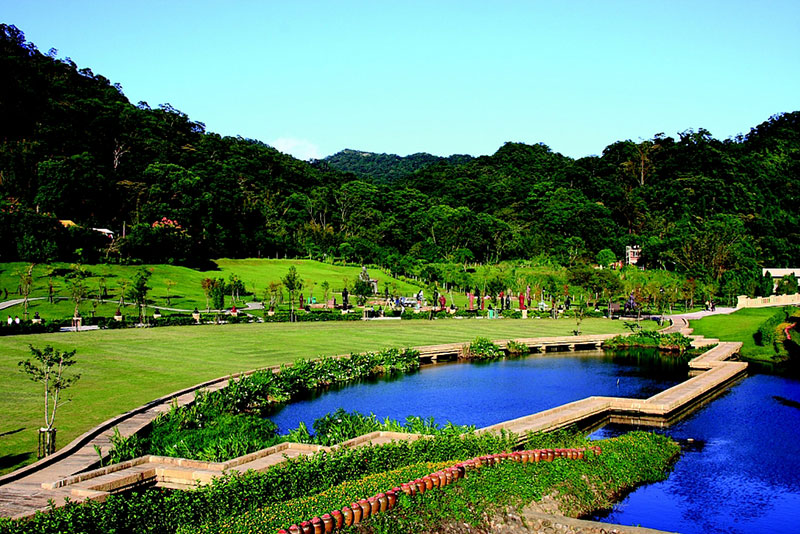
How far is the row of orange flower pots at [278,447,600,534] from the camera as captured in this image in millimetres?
10414

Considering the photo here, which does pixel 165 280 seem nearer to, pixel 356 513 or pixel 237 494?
pixel 237 494

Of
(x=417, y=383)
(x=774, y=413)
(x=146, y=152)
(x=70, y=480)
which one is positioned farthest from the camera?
(x=146, y=152)

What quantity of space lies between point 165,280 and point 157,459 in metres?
43.9

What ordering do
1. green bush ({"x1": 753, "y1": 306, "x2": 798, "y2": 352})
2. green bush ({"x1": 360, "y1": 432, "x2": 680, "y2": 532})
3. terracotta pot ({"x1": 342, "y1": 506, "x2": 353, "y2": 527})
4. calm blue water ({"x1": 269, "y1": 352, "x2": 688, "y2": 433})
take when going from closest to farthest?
terracotta pot ({"x1": 342, "y1": 506, "x2": 353, "y2": 527}) → green bush ({"x1": 360, "y1": 432, "x2": 680, "y2": 532}) → calm blue water ({"x1": 269, "y1": 352, "x2": 688, "y2": 433}) → green bush ({"x1": 753, "y1": 306, "x2": 798, "y2": 352})

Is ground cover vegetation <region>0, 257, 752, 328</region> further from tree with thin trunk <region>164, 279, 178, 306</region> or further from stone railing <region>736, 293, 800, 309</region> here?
stone railing <region>736, 293, 800, 309</region>

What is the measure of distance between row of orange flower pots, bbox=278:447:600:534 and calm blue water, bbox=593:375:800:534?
72.8 inches

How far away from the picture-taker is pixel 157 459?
48.5 feet

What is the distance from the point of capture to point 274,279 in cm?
6631

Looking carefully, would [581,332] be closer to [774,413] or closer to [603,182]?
[774,413]

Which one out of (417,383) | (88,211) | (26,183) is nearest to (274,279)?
(88,211)

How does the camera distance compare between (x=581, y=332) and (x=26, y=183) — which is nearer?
(x=581, y=332)

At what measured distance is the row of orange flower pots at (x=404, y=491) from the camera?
10.4 m

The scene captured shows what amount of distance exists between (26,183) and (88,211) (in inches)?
246

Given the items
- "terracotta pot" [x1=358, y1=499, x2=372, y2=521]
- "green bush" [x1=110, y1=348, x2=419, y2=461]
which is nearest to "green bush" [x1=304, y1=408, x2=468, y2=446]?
"green bush" [x1=110, y1=348, x2=419, y2=461]
